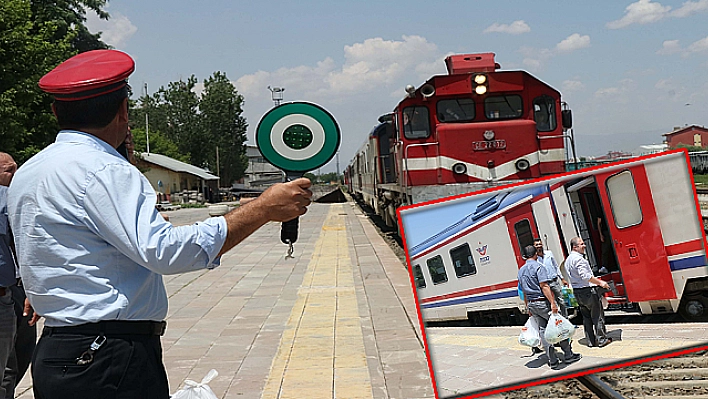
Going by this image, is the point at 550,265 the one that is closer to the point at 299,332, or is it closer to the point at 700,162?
the point at 299,332

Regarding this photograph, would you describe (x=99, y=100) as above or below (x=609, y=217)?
above

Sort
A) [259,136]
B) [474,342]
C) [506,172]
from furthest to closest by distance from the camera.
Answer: [506,172] < [474,342] < [259,136]

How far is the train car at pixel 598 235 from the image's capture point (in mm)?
3117

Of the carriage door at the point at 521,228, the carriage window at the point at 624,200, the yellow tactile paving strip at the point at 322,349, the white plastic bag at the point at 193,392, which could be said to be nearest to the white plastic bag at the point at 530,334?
the carriage door at the point at 521,228

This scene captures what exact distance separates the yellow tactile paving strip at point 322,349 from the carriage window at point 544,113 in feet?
16.2

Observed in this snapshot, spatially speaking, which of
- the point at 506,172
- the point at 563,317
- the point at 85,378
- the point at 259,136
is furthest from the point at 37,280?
Result: the point at 506,172

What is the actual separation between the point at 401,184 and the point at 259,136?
11.4 meters

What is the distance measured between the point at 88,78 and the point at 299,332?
5986 mm

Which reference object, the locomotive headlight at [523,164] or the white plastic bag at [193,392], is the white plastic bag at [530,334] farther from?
the locomotive headlight at [523,164]

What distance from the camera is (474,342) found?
3346 mm

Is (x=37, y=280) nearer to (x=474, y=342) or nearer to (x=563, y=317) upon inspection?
(x=474, y=342)

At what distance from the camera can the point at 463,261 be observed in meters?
3.15

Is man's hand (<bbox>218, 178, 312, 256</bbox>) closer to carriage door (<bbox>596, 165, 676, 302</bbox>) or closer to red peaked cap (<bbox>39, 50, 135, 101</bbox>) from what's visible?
red peaked cap (<bbox>39, 50, 135, 101</bbox>)

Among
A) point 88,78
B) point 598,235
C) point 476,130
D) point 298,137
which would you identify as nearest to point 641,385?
point 598,235
